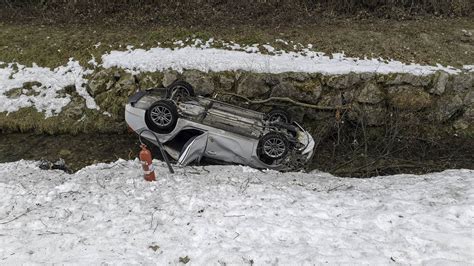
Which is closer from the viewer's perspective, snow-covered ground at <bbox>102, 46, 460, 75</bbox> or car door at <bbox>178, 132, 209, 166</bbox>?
car door at <bbox>178, 132, 209, 166</bbox>

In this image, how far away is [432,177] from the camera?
812 centimetres

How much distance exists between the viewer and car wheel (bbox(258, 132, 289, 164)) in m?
8.45

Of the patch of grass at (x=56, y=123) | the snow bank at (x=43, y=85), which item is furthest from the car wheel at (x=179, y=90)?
the snow bank at (x=43, y=85)

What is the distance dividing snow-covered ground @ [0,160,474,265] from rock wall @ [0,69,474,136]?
8.98 feet

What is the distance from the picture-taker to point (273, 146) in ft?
27.9

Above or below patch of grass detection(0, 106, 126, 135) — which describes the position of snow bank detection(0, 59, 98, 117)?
above

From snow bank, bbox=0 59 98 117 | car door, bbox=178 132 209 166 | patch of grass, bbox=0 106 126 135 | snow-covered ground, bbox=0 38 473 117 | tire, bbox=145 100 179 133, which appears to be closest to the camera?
car door, bbox=178 132 209 166

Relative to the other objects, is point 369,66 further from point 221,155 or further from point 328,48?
point 221,155

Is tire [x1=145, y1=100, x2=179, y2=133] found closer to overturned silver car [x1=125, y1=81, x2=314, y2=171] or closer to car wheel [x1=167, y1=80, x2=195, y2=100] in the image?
overturned silver car [x1=125, y1=81, x2=314, y2=171]

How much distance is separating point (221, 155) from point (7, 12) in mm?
9812

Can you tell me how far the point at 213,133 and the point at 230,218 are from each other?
8.28ft

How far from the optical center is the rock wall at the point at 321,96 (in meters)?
10.4

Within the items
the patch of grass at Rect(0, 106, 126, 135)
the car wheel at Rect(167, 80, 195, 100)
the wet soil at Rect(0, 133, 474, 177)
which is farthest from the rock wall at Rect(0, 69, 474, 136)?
the car wheel at Rect(167, 80, 195, 100)

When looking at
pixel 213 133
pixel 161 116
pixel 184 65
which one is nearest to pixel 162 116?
pixel 161 116
